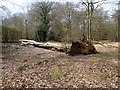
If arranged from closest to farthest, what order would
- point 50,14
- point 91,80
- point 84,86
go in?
point 84,86, point 91,80, point 50,14

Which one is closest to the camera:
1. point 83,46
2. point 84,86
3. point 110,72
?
point 84,86

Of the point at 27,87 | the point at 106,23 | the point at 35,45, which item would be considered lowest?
the point at 27,87

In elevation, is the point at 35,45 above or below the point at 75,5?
below

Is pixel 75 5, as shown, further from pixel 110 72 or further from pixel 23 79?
pixel 23 79

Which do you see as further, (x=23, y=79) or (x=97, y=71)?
(x=97, y=71)

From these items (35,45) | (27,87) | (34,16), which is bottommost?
(27,87)

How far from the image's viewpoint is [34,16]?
17.7m

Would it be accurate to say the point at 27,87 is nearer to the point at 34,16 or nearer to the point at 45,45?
the point at 45,45

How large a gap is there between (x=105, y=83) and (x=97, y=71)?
0.86m

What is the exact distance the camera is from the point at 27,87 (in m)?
3.01

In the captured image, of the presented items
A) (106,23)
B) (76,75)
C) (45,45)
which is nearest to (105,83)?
(76,75)

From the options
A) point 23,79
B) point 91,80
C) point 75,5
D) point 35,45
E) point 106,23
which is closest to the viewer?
point 91,80

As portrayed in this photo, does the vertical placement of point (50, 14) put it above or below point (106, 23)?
above

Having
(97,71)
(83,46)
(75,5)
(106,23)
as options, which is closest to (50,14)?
(75,5)
